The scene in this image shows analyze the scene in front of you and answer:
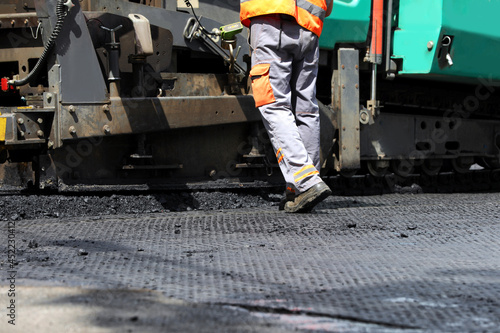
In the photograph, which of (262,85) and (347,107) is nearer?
(262,85)

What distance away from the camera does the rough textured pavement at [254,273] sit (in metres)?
2.04

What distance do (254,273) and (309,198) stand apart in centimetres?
169

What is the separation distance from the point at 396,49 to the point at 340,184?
130cm

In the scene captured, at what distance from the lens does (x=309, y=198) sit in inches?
172

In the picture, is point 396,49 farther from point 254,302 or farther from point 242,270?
point 254,302

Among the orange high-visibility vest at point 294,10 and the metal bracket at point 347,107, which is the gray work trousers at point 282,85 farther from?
the metal bracket at point 347,107

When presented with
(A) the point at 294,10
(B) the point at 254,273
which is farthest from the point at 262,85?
(B) the point at 254,273

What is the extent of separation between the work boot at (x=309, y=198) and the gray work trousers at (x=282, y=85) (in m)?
0.04

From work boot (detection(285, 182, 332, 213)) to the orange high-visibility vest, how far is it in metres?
1.04

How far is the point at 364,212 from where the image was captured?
4.58m

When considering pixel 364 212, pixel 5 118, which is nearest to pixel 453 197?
pixel 364 212

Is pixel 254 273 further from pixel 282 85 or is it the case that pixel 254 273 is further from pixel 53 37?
pixel 53 37

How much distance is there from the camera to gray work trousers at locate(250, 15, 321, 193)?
4387 millimetres

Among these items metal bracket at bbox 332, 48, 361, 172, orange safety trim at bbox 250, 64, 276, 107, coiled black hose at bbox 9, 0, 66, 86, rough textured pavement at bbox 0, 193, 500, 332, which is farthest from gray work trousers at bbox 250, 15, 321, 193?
coiled black hose at bbox 9, 0, 66, 86
